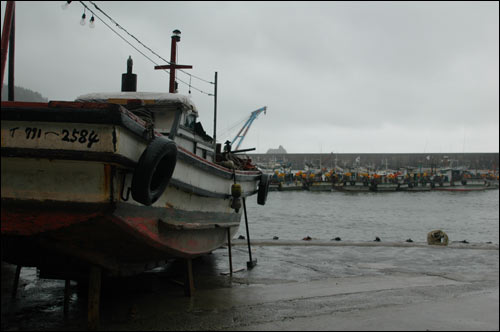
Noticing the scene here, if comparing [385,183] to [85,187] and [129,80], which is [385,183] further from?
[85,187]

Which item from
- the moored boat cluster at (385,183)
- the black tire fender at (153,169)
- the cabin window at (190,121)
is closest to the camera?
the black tire fender at (153,169)

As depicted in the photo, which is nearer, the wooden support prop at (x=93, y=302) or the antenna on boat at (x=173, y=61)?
the wooden support prop at (x=93, y=302)

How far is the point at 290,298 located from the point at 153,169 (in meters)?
3.19

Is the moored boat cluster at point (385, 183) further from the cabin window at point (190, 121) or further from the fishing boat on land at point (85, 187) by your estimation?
the fishing boat on land at point (85, 187)

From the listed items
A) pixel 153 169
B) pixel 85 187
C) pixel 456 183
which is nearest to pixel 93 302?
pixel 85 187

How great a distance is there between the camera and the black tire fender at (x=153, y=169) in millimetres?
4934

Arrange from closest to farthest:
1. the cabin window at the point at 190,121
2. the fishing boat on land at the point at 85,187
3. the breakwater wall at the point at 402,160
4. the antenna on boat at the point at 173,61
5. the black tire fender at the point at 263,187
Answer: the fishing boat on land at the point at 85,187 → the cabin window at the point at 190,121 → the antenna on boat at the point at 173,61 → the black tire fender at the point at 263,187 → the breakwater wall at the point at 402,160

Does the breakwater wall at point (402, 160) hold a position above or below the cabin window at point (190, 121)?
above

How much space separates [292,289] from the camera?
7480 mm

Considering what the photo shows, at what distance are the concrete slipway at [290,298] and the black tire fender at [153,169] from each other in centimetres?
168

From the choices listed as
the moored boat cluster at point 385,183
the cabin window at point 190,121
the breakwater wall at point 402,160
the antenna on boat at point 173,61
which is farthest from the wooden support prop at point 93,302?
the breakwater wall at point 402,160

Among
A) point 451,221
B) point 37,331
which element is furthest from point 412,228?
point 37,331

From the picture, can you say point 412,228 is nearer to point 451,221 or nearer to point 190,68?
point 451,221

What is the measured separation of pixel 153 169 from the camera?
4.99 metres
